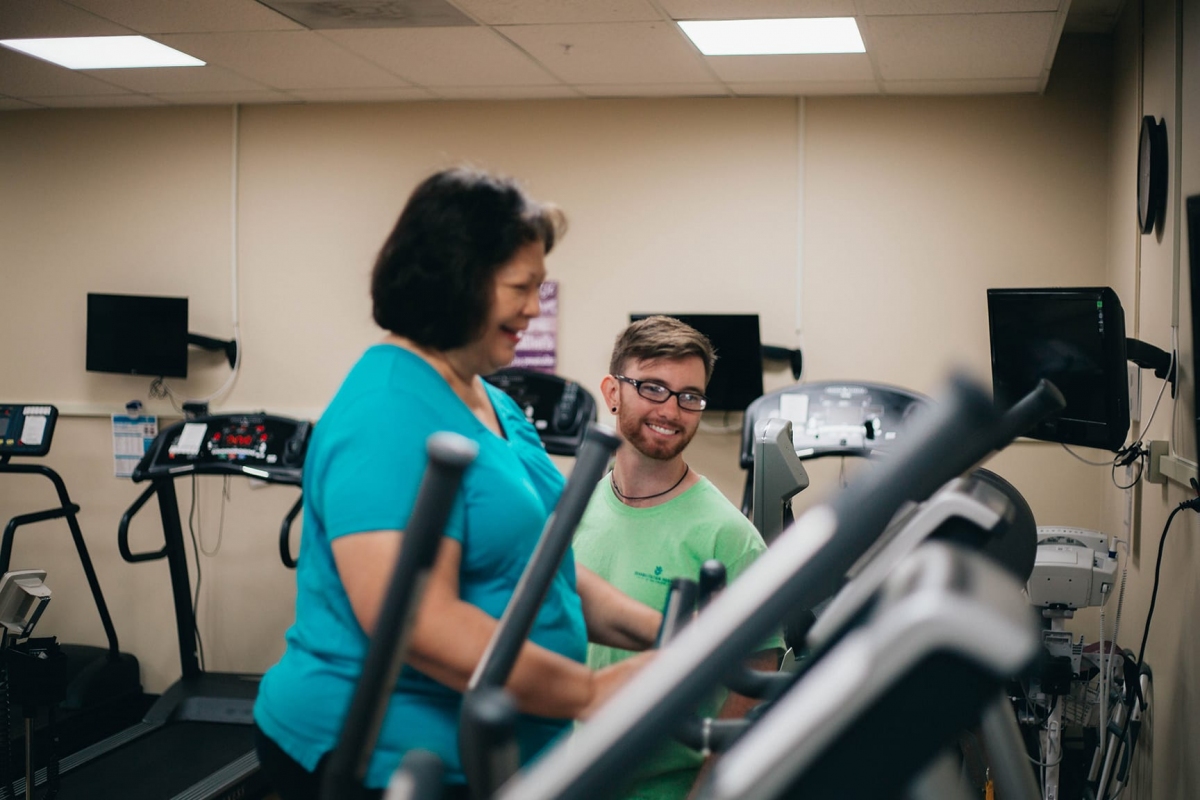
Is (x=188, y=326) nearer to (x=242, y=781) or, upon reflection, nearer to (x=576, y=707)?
(x=242, y=781)

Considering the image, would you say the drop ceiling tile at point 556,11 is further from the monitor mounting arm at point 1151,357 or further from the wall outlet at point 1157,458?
the wall outlet at point 1157,458

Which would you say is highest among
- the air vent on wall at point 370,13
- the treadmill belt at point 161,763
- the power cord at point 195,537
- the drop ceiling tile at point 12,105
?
the drop ceiling tile at point 12,105

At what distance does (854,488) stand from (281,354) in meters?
4.95

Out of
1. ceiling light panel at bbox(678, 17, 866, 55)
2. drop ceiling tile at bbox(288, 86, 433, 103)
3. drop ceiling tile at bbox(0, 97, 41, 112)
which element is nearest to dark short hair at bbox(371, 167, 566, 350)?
ceiling light panel at bbox(678, 17, 866, 55)

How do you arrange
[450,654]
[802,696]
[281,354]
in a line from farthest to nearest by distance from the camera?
[281,354] → [450,654] → [802,696]

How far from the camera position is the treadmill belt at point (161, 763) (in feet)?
12.7

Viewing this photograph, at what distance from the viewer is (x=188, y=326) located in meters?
5.26

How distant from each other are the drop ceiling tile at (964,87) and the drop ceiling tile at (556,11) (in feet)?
4.42

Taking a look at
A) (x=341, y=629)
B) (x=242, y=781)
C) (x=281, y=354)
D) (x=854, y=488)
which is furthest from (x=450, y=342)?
(x=281, y=354)

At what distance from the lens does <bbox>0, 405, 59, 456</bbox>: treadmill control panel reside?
443 cm

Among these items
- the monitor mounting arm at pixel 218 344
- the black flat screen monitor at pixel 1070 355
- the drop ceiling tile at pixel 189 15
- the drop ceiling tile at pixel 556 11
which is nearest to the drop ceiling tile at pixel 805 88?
the drop ceiling tile at pixel 556 11

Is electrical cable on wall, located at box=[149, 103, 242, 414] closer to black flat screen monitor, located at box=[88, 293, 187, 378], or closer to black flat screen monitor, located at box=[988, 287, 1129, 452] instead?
black flat screen monitor, located at box=[88, 293, 187, 378]

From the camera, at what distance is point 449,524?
107 centimetres

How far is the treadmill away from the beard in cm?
246
